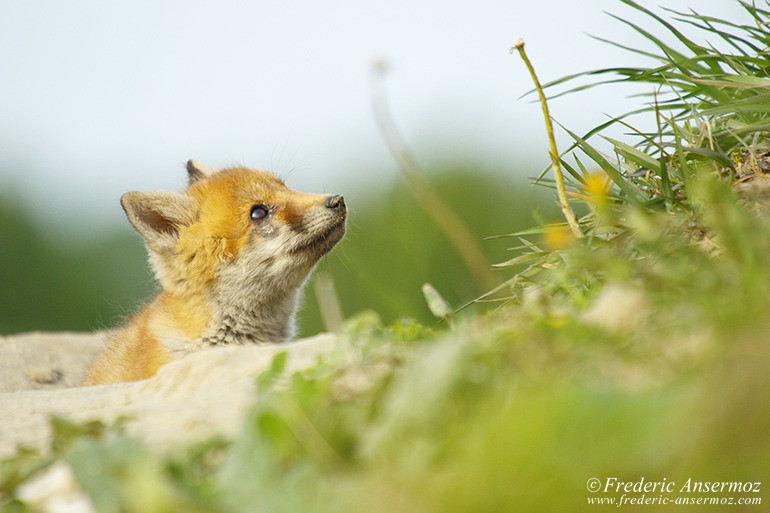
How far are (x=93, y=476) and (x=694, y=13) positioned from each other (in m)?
2.87

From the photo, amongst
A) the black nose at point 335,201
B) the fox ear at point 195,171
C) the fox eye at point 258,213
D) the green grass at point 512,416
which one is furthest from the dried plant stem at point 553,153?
the fox ear at point 195,171

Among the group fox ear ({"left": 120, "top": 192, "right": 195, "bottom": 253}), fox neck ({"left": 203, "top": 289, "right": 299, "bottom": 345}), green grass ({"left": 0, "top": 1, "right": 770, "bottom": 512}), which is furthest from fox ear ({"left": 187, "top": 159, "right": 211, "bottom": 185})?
green grass ({"left": 0, "top": 1, "right": 770, "bottom": 512})

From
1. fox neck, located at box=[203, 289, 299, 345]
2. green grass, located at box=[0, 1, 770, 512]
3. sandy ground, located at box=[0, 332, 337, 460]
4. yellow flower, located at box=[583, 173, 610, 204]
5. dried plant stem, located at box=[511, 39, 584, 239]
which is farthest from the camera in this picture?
fox neck, located at box=[203, 289, 299, 345]

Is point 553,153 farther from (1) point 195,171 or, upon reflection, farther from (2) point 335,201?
(1) point 195,171

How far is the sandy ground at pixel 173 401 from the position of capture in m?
1.46

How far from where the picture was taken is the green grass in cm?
83

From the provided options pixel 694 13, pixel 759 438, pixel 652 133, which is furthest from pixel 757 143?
pixel 759 438

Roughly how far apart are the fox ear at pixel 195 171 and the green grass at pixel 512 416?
3526mm

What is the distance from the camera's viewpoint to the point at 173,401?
5.88 ft

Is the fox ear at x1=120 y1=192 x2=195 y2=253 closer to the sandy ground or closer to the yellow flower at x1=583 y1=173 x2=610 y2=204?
the sandy ground

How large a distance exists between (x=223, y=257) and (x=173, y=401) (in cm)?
225

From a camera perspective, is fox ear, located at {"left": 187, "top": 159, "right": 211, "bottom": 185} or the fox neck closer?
the fox neck

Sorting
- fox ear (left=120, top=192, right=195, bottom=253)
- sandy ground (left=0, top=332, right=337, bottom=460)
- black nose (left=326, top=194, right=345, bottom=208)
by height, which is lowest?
sandy ground (left=0, top=332, right=337, bottom=460)

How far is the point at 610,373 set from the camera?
3.74ft
